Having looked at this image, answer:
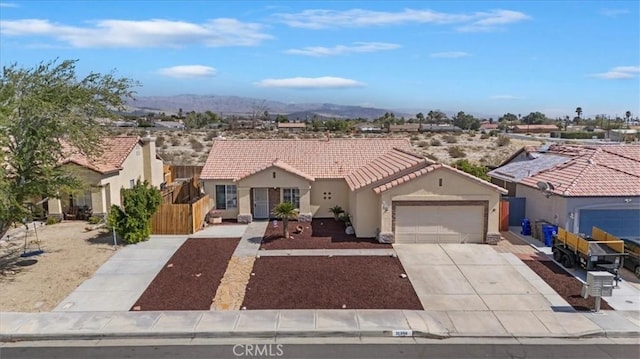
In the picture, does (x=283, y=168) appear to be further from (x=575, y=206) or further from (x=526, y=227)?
(x=575, y=206)

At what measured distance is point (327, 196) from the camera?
86.4 feet

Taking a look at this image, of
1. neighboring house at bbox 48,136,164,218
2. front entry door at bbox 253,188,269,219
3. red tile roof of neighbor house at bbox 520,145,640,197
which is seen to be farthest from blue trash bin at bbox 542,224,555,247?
neighboring house at bbox 48,136,164,218

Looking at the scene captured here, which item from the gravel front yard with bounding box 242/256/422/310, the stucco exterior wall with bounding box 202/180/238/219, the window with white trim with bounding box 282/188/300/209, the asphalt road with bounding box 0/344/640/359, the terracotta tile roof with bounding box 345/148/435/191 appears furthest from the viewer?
the stucco exterior wall with bounding box 202/180/238/219

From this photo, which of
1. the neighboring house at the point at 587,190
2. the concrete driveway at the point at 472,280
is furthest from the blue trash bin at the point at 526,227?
the concrete driveway at the point at 472,280

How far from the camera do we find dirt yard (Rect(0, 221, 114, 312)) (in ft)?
49.9

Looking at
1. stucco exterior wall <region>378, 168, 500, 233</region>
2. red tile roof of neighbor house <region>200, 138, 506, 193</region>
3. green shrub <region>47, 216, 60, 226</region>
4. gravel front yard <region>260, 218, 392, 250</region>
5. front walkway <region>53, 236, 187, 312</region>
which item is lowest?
front walkway <region>53, 236, 187, 312</region>

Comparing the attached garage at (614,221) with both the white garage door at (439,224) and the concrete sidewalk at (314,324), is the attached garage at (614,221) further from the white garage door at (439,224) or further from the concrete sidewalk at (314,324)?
the concrete sidewalk at (314,324)

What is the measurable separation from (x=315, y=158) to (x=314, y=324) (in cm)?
1567

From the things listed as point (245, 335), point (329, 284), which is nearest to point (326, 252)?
point (329, 284)

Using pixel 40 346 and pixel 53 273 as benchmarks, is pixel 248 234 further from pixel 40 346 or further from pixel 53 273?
pixel 40 346

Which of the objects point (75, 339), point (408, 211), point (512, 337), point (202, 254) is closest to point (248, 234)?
point (202, 254)

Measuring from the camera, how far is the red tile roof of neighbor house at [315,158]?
25328mm

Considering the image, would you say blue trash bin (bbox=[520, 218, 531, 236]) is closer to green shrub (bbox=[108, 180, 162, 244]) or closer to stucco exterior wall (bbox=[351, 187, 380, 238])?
stucco exterior wall (bbox=[351, 187, 380, 238])

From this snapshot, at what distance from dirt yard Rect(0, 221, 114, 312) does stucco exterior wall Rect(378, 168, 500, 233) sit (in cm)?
1137
